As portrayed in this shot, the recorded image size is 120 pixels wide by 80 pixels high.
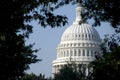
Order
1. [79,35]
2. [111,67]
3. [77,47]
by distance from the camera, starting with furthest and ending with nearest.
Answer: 1. [79,35]
2. [77,47]
3. [111,67]

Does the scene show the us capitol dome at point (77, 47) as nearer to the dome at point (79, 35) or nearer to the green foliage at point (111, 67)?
the dome at point (79, 35)

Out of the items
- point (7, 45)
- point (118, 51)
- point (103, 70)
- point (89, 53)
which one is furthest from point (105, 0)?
point (89, 53)

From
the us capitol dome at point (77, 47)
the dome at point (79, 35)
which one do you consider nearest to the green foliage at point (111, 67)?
the us capitol dome at point (77, 47)

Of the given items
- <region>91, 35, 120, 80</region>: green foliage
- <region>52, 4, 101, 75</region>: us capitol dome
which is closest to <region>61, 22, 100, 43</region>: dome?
<region>52, 4, 101, 75</region>: us capitol dome

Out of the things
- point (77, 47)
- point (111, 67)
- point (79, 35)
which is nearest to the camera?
point (111, 67)

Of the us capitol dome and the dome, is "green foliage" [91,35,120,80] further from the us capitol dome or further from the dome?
the dome

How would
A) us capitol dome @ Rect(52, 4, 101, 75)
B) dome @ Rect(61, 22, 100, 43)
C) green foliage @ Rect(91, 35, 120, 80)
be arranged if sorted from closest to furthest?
green foliage @ Rect(91, 35, 120, 80) → us capitol dome @ Rect(52, 4, 101, 75) → dome @ Rect(61, 22, 100, 43)

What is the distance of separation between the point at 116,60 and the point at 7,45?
Result: 8.62 meters

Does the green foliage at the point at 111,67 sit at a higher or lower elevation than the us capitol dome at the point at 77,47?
lower

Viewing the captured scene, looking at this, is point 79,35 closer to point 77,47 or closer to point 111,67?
point 77,47

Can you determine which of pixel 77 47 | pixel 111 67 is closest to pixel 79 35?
pixel 77 47

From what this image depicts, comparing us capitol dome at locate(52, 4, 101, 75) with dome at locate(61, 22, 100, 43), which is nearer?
us capitol dome at locate(52, 4, 101, 75)

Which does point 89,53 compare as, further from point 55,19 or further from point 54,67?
point 55,19

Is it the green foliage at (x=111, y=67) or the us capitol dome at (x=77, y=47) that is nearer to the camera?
the green foliage at (x=111, y=67)
